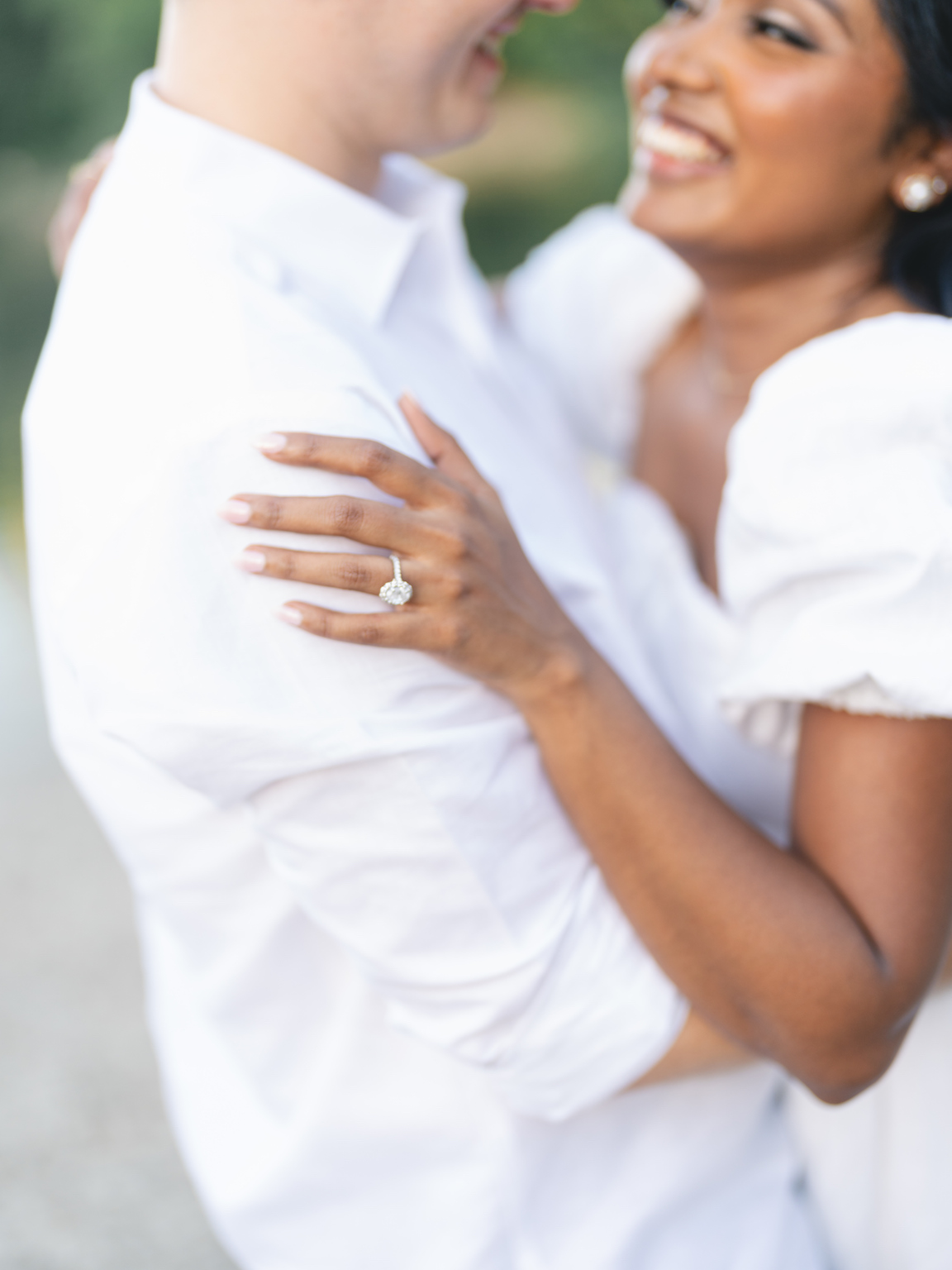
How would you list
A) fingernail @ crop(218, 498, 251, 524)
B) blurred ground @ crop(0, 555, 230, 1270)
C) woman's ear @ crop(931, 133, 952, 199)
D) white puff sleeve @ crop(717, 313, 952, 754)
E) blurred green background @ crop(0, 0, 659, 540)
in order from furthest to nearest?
blurred green background @ crop(0, 0, 659, 540) < blurred ground @ crop(0, 555, 230, 1270) < woman's ear @ crop(931, 133, 952, 199) < white puff sleeve @ crop(717, 313, 952, 754) < fingernail @ crop(218, 498, 251, 524)

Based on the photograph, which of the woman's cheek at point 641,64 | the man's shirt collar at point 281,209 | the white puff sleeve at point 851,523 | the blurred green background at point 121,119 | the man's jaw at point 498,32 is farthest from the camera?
the blurred green background at point 121,119

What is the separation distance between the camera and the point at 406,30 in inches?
52.6

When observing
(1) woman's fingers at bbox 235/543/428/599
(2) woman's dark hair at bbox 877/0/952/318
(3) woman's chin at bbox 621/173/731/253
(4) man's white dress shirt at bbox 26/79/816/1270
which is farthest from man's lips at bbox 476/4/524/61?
(1) woman's fingers at bbox 235/543/428/599

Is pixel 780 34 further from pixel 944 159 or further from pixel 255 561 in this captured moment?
pixel 255 561

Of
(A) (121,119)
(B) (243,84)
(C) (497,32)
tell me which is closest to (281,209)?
(B) (243,84)

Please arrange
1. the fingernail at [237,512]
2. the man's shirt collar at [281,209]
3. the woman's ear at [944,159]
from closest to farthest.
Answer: the fingernail at [237,512] → the man's shirt collar at [281,209] → the woman's ear at [944,159]

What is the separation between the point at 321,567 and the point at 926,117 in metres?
1.14

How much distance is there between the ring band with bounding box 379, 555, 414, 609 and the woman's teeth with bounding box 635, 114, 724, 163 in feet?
3.21

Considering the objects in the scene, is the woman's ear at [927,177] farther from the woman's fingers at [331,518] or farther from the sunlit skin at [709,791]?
the woman's fingers at [331,518]

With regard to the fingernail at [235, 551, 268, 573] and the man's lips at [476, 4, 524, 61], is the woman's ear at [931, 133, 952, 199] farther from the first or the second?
the fingernail at [235, 551, 268, 573]

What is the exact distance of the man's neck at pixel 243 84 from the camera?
133cm

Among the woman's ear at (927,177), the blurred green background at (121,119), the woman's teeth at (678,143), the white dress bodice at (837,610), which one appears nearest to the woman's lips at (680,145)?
the woman's teeth at (678,143)

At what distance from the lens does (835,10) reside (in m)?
1.51

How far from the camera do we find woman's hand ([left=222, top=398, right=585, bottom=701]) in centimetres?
105
